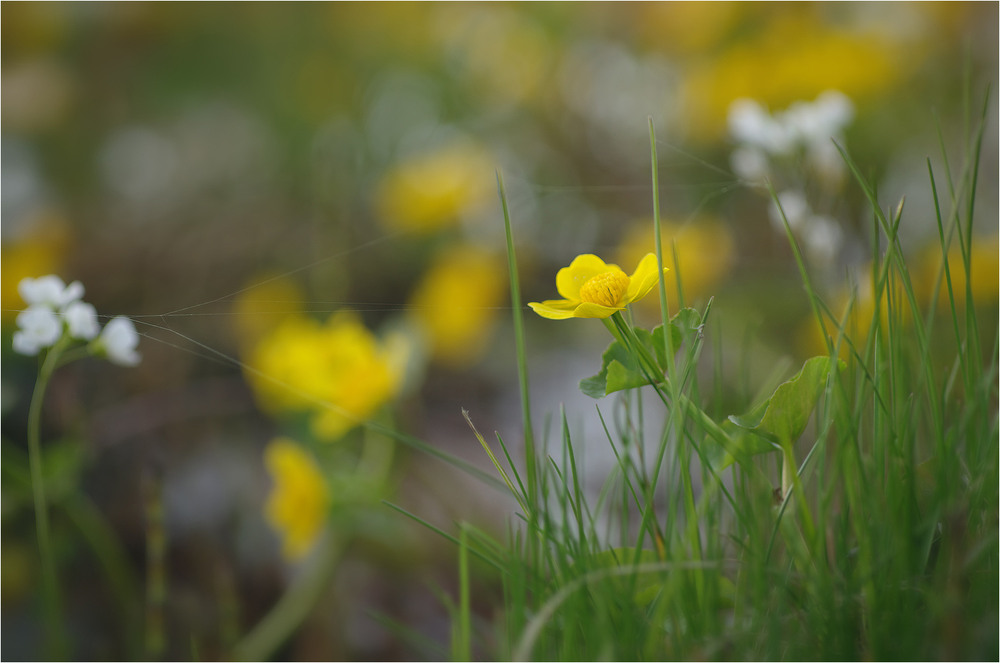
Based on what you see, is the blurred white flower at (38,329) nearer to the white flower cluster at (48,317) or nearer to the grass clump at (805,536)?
the white flower cluster at (48,317)

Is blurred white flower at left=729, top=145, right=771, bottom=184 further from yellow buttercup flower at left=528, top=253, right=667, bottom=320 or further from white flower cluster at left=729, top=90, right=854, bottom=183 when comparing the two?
yellow buttercup flower at left=528, top=253, right=667, bottom=320

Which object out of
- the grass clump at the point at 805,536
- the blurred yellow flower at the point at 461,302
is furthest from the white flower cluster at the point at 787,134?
the blurred yellow flower at the point at 461,302

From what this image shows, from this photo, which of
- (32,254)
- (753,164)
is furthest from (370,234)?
(753,164)

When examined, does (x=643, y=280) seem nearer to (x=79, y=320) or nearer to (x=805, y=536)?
(x=805, y=536)

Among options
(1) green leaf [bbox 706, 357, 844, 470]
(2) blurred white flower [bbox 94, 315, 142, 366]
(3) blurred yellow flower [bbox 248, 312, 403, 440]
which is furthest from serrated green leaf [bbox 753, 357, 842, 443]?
(3) blurred yellow flower [bbox 248, 312, 403, 440]

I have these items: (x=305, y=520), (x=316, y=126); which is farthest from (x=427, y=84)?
(x=305, y=520)
